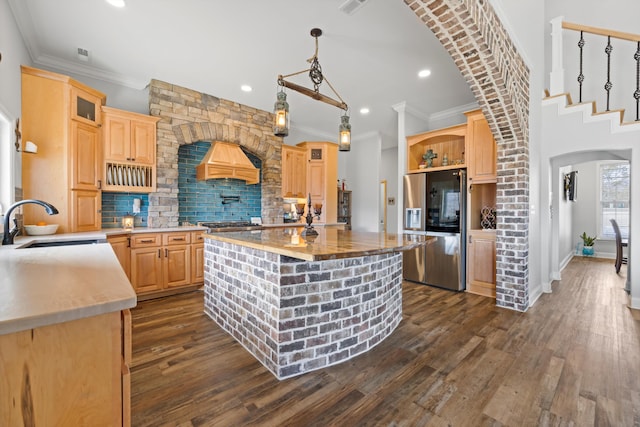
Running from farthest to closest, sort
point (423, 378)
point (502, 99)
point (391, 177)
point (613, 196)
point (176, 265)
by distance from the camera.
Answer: point (391, 177) → point (613, 196) → point (176, 265) → point (502, 99) → point (423, 378)

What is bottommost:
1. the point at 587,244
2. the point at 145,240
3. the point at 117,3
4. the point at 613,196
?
the point at 587,244

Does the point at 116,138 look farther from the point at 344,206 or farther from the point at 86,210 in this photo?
the point at 344,206

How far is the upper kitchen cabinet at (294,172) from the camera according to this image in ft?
18.2

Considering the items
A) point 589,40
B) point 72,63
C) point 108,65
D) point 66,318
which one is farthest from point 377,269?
point 589,40

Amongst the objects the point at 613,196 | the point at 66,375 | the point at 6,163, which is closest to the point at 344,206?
the point at 6,163

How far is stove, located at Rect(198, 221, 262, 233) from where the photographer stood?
4063mm

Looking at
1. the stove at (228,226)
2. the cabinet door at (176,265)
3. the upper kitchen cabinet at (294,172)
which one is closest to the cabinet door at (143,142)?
the stove at (228,226)

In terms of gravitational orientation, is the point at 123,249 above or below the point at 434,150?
below

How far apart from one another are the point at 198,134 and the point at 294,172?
2007mm

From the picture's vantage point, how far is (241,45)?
3.19 m

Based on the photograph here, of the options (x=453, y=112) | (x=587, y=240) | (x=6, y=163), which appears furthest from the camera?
(x=587, y=240)

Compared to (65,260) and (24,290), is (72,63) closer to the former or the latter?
(65,260)

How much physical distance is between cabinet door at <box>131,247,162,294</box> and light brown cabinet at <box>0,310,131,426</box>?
3096 mm

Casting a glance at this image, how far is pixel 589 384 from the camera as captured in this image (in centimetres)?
185
